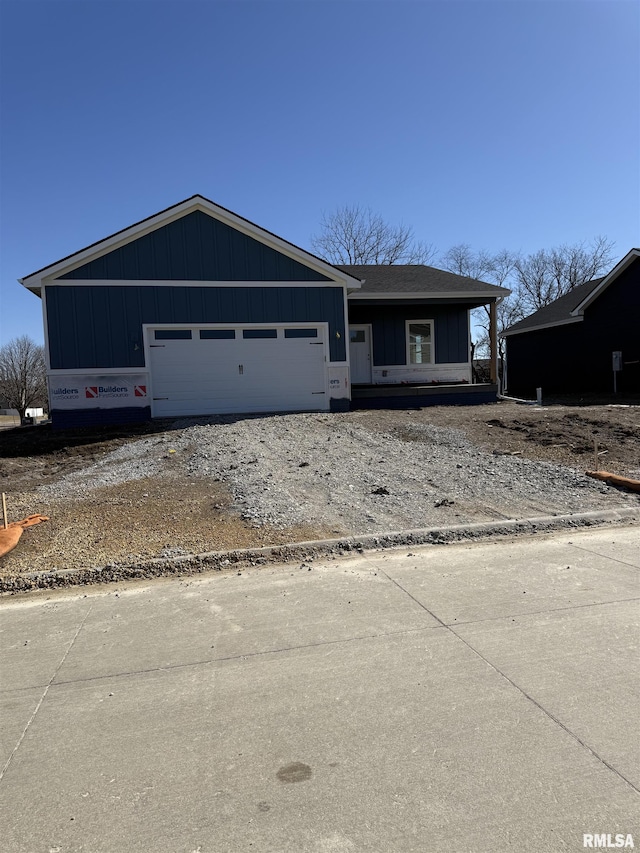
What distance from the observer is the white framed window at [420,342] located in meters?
18.9

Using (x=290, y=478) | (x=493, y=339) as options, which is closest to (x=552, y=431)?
(x=290, y=478)

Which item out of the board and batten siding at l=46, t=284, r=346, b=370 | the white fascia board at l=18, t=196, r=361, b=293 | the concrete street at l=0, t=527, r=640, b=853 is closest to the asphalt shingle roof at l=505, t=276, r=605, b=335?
the white fascia board at l=18, t=196, r=361, b=293

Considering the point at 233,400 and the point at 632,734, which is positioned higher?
the point at 233,400

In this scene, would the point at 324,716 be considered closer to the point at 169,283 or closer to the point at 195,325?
the point at 195,325

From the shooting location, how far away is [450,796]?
236 cm

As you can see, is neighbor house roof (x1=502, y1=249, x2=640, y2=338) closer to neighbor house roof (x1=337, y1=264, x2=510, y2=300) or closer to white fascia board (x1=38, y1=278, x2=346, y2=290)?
neighbor house roof (x1=337, y1=264, x2=510, y2=300)

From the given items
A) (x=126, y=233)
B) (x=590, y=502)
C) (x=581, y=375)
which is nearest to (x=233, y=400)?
(x=126, y=233)

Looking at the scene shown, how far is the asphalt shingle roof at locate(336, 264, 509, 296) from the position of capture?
57.9 feet

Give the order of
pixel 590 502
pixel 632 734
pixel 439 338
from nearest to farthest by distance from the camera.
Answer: pixel 632 734
pixel 590 502
pixel 439 338

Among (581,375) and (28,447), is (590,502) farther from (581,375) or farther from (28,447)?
(581,375)

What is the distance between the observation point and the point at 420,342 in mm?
19016

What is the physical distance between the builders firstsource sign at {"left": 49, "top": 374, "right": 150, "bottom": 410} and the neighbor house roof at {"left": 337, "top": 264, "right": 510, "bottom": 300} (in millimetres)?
6962

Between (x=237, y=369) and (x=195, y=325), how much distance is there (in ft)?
5.18

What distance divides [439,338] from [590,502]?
12.3 meters
